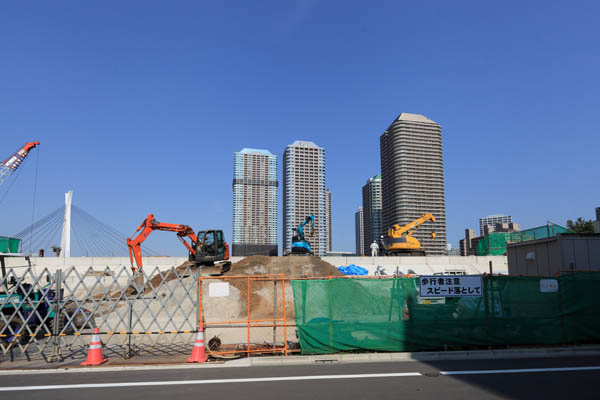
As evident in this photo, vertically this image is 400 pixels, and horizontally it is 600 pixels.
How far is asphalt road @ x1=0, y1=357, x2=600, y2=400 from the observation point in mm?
8234

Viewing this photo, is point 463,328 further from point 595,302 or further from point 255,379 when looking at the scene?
point 255,379

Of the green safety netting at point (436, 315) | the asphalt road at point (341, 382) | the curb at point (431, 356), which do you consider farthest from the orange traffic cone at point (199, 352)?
the green safety netting at point (436, 315)

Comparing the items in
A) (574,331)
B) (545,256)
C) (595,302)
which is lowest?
(574,331)

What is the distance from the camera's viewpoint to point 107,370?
11.1m

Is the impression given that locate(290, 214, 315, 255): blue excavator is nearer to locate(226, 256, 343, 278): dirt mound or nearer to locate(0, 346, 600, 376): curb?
locate(226, 256, 343, 278): dirt mound

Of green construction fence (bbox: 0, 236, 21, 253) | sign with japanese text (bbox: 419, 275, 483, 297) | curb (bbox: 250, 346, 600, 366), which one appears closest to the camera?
curb (bbox: 250, 346, 600, 366)

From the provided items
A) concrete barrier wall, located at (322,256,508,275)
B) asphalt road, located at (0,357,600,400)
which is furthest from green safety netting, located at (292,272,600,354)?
concrete barrier wall, located at (322,256,508,275)

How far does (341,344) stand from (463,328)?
3.90m

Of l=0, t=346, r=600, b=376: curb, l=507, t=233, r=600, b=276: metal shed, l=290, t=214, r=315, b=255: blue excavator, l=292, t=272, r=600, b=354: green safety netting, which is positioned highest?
l=290, t=214, r=315, b=255: blue excavator

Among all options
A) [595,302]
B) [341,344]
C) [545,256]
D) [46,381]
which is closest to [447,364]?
[341,344]

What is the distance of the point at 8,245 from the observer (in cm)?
1747

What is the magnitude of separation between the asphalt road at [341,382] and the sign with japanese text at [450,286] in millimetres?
2105

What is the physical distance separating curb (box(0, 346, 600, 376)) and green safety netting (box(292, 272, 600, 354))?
0.30 m

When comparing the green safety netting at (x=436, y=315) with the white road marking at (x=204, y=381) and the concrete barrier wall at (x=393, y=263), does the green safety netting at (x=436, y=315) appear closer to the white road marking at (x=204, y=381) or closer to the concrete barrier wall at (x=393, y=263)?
the white road marking at (x=204, y=381)
